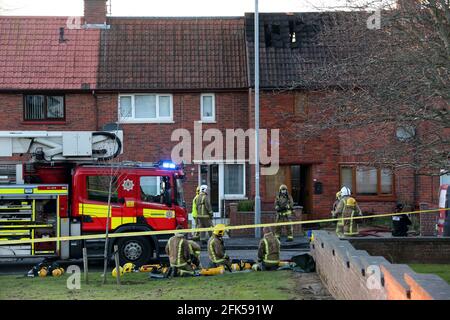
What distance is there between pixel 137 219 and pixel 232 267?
102 inches

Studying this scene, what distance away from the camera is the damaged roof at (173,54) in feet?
89.8

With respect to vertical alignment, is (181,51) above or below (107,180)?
above

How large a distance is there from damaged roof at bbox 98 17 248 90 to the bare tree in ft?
39.9

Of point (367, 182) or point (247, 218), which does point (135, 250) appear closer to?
point (247, 218)

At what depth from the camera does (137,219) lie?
57.4 ft

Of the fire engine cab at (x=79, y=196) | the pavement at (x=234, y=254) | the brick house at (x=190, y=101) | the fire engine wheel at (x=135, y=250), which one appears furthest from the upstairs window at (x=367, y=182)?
the fire engine wheel at (x=135, y=250)

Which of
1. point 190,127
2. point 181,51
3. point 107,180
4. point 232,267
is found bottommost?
point 232,267

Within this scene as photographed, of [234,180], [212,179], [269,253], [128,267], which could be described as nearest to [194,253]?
[269,253]

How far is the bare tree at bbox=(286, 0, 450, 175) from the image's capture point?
42.8ft

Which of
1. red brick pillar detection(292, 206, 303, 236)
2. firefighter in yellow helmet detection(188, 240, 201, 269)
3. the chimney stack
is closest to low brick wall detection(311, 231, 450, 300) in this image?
firefighter in yellow helmet detection(188, 240, 201, 269)

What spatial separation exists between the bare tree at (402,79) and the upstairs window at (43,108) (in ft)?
45.2

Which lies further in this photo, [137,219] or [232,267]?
[137,219]
